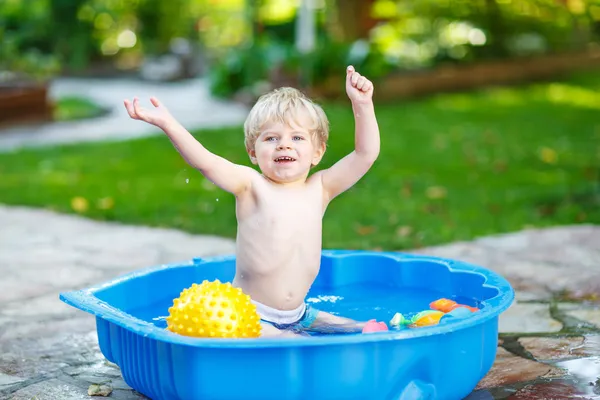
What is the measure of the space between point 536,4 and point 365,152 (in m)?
13.9

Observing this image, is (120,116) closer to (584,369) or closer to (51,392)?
(51,392)

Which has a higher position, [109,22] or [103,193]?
[109,22]

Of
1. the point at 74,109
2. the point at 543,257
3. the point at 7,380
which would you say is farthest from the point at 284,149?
the point at 74,109

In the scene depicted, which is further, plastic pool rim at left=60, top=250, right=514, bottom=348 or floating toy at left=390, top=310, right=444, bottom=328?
floating toy at left=390, top=310, right=444, bottom=328

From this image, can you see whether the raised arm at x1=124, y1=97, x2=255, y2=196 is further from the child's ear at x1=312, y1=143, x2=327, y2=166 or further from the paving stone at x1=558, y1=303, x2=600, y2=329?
the paving stone at x1=558, y1=303, x2=600, y2=329

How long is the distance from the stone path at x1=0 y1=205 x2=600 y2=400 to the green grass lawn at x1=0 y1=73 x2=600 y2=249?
1.01ft

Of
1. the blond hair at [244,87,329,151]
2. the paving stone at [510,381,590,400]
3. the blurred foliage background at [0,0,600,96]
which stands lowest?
the paving stone at [510,381,590,400]

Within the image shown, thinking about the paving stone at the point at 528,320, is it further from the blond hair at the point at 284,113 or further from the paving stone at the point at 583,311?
the blond hair at the point at 284,113

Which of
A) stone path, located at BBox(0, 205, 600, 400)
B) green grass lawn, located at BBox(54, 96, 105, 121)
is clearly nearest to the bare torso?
stone path, located at BBox(0, 205, 600, 400)

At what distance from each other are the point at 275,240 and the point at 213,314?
16.9 inches

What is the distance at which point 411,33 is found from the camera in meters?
15.0

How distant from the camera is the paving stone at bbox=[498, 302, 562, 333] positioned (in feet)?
10.6

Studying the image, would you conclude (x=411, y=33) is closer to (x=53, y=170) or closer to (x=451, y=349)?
(x=53, y=170)

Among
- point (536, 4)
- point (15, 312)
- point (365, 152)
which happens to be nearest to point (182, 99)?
point (536, 4)
